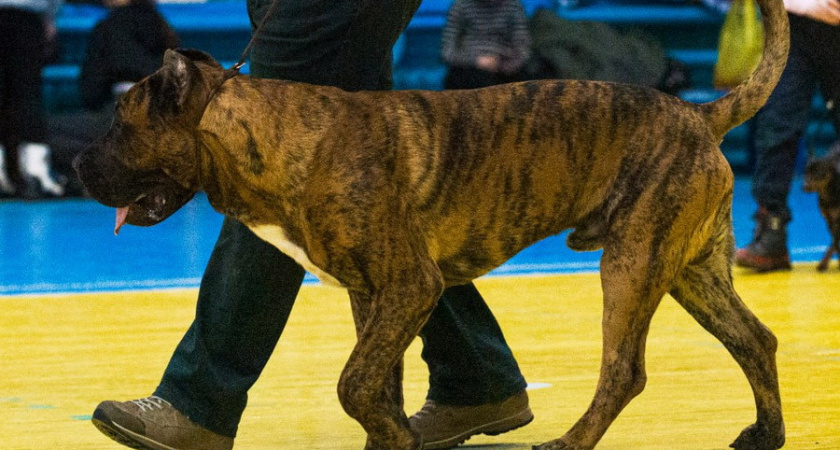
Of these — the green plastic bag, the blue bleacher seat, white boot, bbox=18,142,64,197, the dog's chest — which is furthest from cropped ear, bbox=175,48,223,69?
the blue bleacher seat

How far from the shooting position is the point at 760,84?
11.9 ft

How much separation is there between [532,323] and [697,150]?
244cm

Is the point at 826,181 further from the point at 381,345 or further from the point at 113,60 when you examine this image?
the point at 113,60

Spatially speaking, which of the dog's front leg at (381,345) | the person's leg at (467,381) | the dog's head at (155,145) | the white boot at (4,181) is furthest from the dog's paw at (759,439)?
the white boot at (4,181)

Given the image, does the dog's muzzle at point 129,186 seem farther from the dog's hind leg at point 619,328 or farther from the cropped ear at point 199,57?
the dog's hind leg at point 619,328

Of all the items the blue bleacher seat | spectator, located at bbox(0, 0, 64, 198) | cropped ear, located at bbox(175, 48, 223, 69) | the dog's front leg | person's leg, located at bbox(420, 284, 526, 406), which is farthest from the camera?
the blue bleacher seat

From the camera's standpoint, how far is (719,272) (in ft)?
12.3

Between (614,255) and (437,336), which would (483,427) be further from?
(614,255)

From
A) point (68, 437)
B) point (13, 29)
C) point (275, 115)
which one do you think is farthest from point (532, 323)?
point (13, 29)

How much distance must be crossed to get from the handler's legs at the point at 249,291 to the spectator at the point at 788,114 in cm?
386

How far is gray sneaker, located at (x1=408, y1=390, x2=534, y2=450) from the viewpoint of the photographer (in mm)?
3934

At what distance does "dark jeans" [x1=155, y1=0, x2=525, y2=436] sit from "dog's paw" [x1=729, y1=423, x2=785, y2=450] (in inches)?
46.2

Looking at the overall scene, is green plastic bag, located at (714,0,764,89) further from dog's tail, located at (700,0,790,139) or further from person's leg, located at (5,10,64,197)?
dog's tail, located at (700,0,790,139)

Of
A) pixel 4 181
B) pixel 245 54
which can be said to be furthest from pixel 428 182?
pixel 4 181
